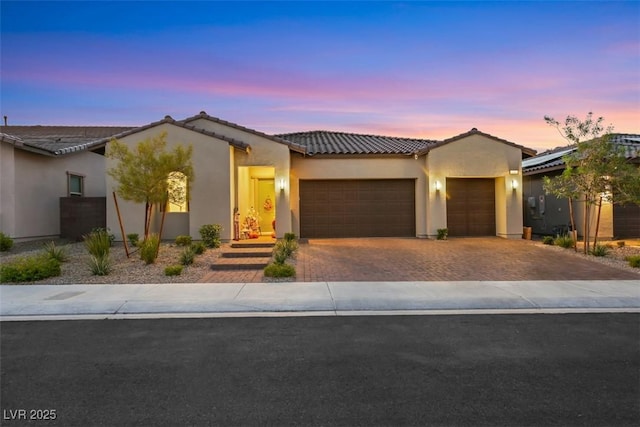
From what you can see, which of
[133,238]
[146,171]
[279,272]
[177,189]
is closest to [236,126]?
[177,189]

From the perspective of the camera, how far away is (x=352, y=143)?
68.4ft

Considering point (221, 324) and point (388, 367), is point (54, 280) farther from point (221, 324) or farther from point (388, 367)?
point (388, 367)

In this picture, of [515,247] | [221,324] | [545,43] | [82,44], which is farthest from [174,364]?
[545,43]

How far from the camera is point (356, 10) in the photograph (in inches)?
510

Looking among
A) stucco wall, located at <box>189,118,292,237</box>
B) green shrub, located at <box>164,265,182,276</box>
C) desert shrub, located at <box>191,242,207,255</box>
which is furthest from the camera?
stucco wall, located at <box>189,118,292,237</box>

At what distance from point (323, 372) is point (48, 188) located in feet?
58.4

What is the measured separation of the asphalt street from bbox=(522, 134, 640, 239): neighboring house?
42.7 ft

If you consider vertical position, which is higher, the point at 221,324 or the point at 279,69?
the point at 279,69

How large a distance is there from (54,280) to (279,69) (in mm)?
10650

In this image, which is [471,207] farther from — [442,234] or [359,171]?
[359,171]

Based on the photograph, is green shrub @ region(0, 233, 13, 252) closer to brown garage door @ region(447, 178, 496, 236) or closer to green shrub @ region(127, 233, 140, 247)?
green shrub @ region(127, 233, 140, 247)

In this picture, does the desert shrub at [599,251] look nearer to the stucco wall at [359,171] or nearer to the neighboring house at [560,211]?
the neighboring house at [560,211]

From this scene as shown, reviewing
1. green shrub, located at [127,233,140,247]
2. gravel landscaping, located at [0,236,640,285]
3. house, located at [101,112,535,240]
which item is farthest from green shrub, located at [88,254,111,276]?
house, located at [101,112,535,240]

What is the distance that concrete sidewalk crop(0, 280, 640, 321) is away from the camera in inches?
295
